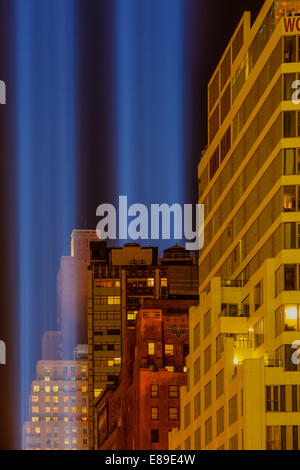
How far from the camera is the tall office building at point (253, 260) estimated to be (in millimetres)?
110500

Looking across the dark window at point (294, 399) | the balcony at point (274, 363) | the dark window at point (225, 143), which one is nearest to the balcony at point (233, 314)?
the balcony at point (274, 363)

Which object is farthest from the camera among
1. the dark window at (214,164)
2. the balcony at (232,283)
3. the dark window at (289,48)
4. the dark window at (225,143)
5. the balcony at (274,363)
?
the dark window at (214,164)

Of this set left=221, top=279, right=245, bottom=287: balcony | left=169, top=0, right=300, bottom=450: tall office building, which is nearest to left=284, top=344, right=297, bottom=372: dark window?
left=169, top=0, right=300, bottom=450: tall office building

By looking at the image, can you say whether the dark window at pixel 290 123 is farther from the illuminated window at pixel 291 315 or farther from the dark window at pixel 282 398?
the dark window at pixel 282 398

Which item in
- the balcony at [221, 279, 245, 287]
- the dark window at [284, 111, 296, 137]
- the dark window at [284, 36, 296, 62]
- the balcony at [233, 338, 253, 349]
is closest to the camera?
the dark window at [284, 111, 296, 137]

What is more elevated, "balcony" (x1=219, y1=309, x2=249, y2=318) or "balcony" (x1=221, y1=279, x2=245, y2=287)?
"balcony" (x1=221, y1=279, x2=245, y2=287)

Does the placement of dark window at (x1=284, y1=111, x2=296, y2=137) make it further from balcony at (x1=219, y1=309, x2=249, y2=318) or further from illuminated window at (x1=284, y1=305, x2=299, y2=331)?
balcony at (x1=219, y1=309, x2=249, y2=318)

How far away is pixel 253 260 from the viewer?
12331cm

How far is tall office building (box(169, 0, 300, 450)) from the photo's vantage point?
110500 millimetres

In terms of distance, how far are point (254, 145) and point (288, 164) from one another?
28.2 ft

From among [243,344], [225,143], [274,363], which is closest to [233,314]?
[243,344]

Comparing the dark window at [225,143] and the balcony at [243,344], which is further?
the dark window at [225,143]

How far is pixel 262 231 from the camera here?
120500 mm
